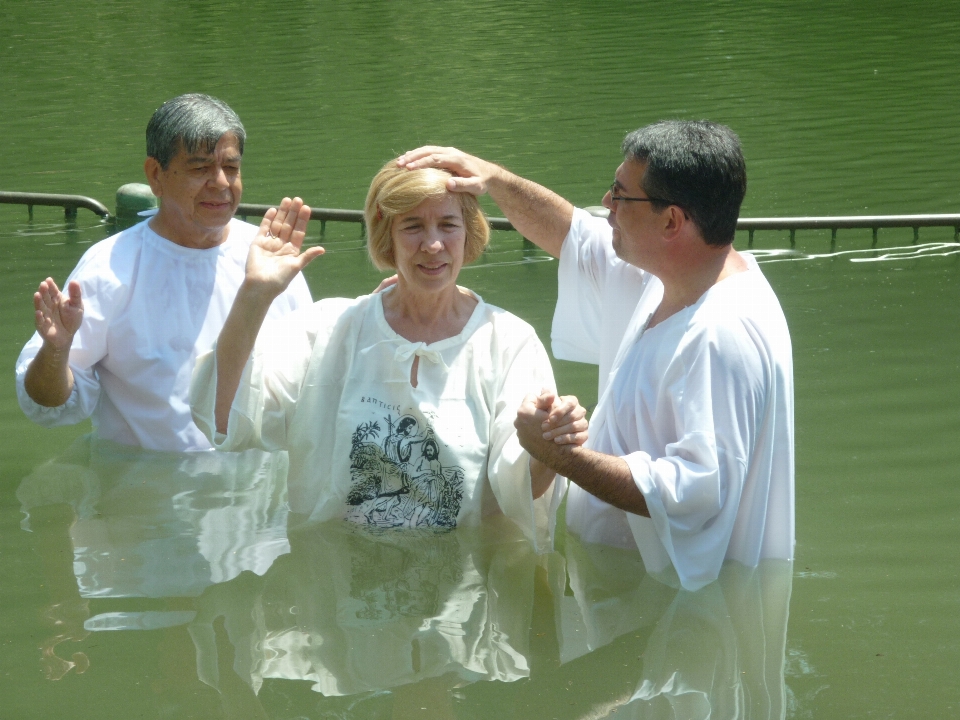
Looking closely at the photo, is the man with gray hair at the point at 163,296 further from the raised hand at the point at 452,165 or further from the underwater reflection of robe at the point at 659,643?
the underwater reflection of robe at the point at 659,643

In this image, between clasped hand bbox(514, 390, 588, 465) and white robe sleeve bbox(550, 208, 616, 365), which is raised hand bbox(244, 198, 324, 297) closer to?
clasped hand bbox(514, 390, 588, 465)

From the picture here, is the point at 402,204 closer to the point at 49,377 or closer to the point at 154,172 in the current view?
the point at 154,172

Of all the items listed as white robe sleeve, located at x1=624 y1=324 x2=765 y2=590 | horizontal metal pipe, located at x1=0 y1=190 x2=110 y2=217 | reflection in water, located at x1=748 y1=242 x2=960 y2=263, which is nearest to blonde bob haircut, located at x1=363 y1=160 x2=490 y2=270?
white robe sleeve, located at x1=624 y1=324 x2=765 y2=590

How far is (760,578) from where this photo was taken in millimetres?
4281

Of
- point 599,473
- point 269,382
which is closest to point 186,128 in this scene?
point 269,382

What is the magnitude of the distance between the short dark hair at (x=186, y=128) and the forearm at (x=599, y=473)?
2.14 m

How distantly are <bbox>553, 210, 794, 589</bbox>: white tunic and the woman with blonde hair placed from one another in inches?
11.1

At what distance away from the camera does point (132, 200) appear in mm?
9805

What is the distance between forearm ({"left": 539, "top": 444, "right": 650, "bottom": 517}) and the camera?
3.73 m

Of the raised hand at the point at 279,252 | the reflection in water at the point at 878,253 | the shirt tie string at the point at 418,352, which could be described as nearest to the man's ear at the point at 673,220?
the shirt tie string at the point at 418,352

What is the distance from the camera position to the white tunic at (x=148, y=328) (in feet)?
16.8

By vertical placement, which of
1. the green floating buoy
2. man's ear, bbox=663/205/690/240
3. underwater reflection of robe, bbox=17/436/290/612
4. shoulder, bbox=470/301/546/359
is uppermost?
the green floating buoy

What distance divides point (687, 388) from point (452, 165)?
105cm

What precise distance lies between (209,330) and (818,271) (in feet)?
15.4
